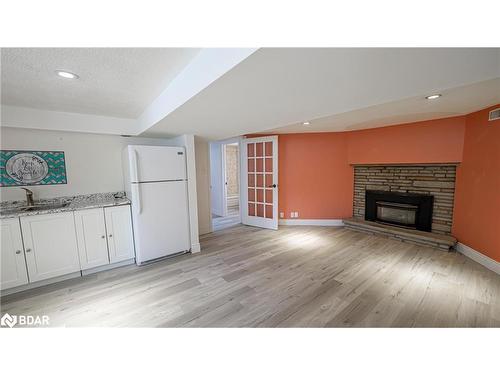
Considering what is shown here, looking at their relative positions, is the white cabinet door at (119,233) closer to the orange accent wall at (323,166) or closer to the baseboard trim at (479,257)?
the orange accent wall at (323,166)

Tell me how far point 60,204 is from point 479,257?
5.83m

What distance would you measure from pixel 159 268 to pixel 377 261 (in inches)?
122

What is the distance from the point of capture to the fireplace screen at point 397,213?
11.6 ft

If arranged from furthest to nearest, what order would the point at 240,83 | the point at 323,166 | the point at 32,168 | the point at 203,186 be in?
the point at 323,166 < the point at 203,186 < the point at 32,168 < the point at 240,83

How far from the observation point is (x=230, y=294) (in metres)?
2.03

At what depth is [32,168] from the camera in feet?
8.23

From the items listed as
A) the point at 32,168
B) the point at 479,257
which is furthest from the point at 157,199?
the point at 479,257

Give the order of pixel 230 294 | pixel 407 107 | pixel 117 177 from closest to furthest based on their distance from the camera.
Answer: pixel 230 294 < pixel 407 107 < pixel 117 177

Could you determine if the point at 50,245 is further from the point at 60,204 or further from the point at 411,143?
the point at 411,143

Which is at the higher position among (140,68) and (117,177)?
(140,68)

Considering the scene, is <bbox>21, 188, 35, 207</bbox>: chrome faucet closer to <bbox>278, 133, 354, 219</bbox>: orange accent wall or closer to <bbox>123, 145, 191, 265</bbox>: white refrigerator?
<bbox>123, 145, 191, 265</bbox>: white refrigerator

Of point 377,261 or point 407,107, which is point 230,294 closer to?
point 377,261

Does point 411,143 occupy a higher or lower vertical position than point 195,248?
higher
